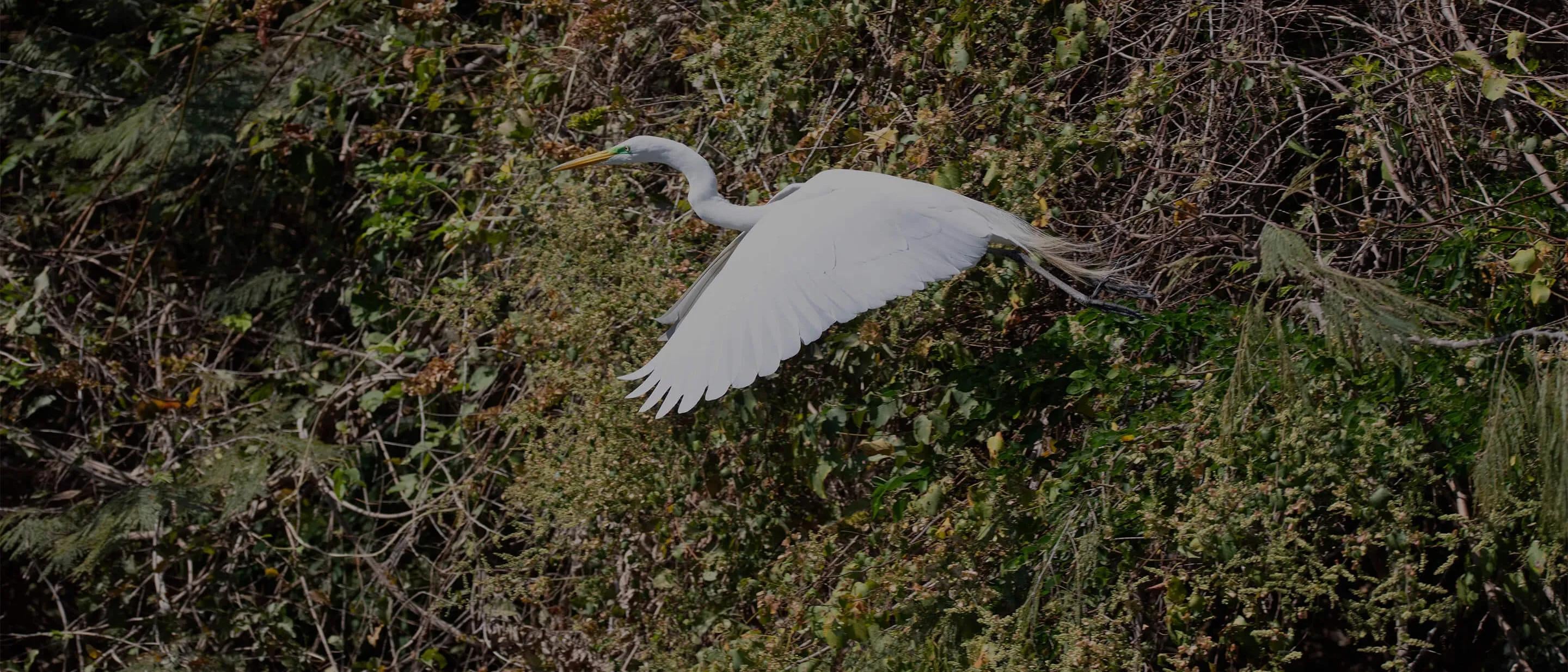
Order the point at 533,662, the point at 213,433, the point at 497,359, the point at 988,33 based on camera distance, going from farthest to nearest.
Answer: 1. the point at 213,433
2. the point at 497,359
3. the point at 533,662
4. the point at 988,33

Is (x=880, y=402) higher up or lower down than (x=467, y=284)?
higher up

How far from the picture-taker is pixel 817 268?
2.29m

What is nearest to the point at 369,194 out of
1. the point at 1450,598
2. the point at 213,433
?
the point at 213,433

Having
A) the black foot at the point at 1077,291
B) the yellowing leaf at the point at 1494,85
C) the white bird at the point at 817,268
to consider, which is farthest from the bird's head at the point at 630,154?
the yellowing leaf at the point at 1494,85

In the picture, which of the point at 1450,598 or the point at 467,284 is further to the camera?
the point at 467,284

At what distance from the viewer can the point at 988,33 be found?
2.71 metres

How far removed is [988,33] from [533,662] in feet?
5.34

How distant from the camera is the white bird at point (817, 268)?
2.16 meters

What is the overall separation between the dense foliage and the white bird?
11cm

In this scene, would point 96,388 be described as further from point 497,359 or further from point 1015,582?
point 1015,582

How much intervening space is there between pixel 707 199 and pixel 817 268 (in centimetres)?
42

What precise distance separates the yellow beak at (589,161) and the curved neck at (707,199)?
16 centimetres

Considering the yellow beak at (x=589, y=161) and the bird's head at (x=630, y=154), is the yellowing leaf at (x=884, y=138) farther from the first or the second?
the yellow beak at (x=589, y=161)

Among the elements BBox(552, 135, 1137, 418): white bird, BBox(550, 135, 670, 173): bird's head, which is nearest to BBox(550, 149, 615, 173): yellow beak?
BBox(550, 135, 670, 173): bird's head
